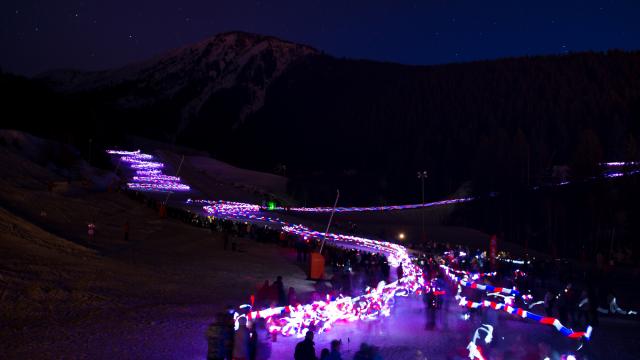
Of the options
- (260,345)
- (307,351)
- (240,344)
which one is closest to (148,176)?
(260,345)

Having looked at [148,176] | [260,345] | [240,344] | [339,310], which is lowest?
[260,345]

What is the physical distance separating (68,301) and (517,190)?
54.5 metres

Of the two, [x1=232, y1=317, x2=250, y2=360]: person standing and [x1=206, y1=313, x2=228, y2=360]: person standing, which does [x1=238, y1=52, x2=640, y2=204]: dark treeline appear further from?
[x1=206, y1=313, x2=228, y2=360]: person standing

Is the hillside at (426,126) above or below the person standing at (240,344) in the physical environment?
above

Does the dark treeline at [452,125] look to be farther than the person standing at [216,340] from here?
Yes

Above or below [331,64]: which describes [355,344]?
below

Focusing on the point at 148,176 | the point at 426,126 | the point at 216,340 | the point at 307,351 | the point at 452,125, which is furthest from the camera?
the point at 426,126

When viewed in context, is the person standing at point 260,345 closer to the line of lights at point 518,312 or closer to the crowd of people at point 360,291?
the crowd of people at point 360,291

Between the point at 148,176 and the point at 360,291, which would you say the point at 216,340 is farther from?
the point at 148,176

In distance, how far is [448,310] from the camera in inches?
583

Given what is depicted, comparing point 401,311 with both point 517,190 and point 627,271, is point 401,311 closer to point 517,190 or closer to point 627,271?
point 627,271

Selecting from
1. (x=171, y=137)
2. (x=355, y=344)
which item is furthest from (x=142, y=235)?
(x=171, y=137)

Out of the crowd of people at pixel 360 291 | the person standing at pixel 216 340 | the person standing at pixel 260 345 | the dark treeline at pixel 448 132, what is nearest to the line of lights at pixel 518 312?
the crowd of people at pixel 360 291

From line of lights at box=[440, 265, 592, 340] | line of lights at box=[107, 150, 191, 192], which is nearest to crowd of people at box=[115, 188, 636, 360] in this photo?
line of lights at box=[440, 265, 592, 340]
